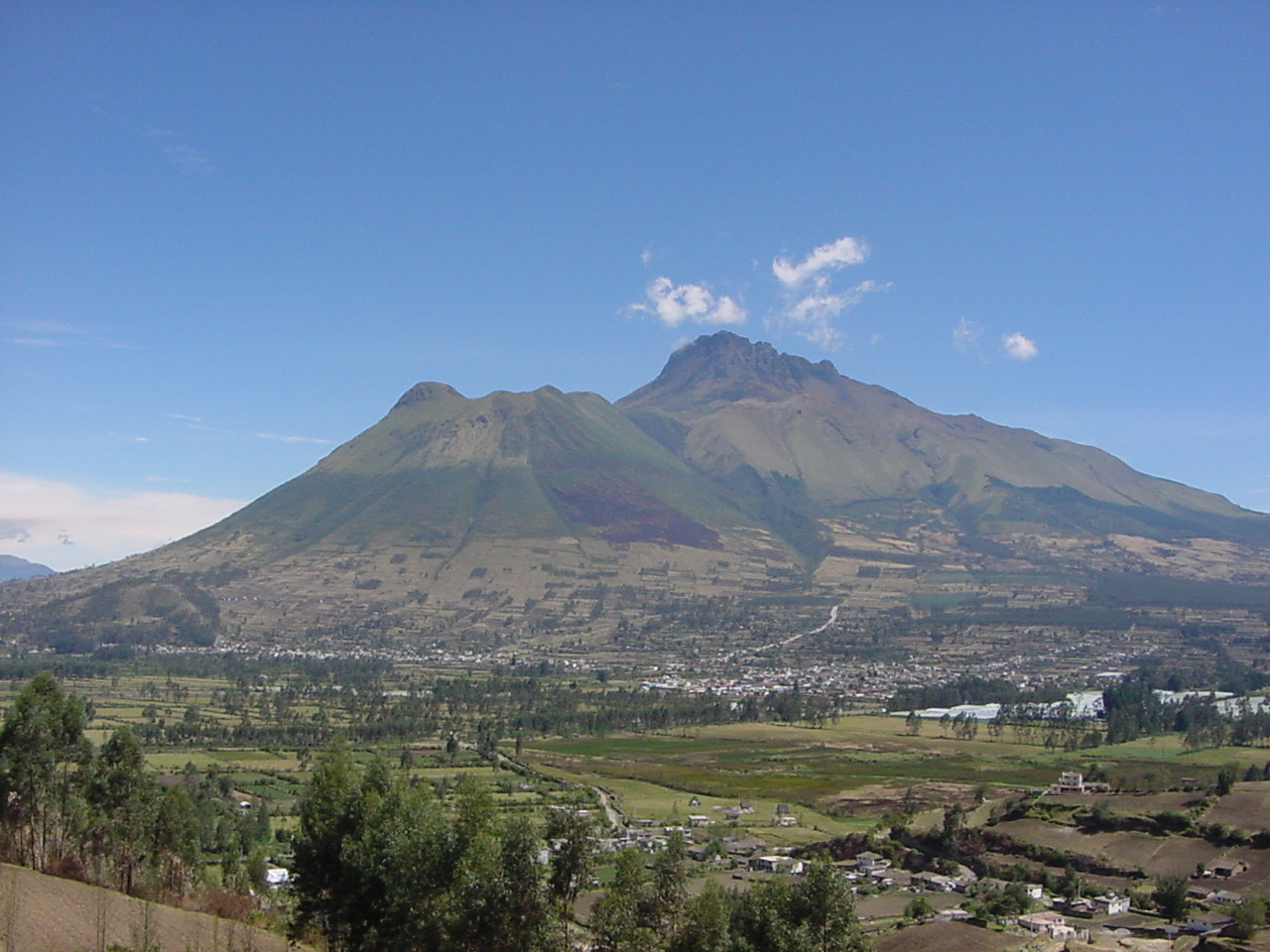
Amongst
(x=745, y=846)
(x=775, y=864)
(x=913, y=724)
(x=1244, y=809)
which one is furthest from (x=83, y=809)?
(x=913, y=724)

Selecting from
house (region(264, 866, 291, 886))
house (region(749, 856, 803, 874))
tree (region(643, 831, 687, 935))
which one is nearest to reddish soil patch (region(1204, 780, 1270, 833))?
house (region(749, 856, 803, 874))

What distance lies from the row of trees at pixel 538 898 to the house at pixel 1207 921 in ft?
83.8

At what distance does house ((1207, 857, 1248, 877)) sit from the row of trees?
35.9 m

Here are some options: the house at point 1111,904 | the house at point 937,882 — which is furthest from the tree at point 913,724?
the house at point 1111,904

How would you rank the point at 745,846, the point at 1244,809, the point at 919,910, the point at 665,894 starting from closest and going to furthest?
the point at 665,894 < the point at 919,910 < the point at 1244,809 < the point at 745,846

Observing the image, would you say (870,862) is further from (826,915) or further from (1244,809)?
(826,915)

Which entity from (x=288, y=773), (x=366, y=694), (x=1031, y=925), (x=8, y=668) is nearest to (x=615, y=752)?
(x=288, y=773)

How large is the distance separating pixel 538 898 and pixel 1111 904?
3455 centimetres

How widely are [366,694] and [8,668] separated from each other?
173 ft

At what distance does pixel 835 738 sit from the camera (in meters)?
116

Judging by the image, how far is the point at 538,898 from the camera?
1117 inches

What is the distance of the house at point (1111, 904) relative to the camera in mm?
50844

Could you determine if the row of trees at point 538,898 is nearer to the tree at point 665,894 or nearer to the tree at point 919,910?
the tree at point 665,894

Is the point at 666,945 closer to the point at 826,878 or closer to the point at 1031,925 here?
the point at 826,878
